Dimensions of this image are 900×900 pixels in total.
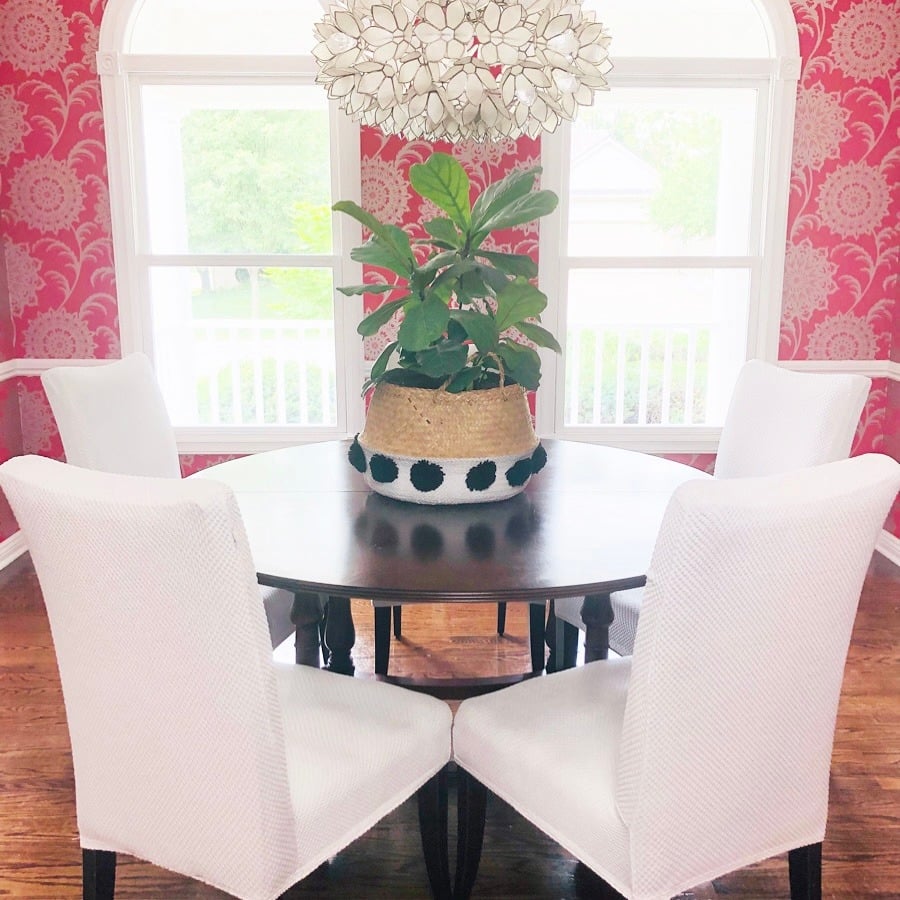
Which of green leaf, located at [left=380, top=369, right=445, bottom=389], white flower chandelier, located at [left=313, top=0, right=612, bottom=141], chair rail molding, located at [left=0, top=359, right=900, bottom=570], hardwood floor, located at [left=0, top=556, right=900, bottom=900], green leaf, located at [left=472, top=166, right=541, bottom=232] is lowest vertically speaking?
hardwood floor, located at [left=0, top=556, right=900, bottom=900]

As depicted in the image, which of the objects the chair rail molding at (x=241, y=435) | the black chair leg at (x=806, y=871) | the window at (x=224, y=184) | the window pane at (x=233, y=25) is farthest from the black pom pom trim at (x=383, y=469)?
the window pane at (x=233, y=25)

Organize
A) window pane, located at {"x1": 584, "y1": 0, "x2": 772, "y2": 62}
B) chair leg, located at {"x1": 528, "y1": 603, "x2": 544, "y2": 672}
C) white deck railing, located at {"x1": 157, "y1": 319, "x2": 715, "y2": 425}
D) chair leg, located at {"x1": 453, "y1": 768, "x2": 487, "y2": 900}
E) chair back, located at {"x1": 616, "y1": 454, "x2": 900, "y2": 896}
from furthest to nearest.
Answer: white deck railing, located at {"x1": 157, "y1": 319, "x2": 715, "y2": 425} < window pane, located at {"x1": 584, "y1": 0, "x2": 772, "y2": 62} < chair leg, located at {"x1": 528, "y1": 603, "x2": 544, "y2": 672} < chair leg, located at {"x1": 453, "y1": 768, "x2": 487, "y2": 900} < chair back, located at {"x1": 616, "y1": 454, "x2": 900, "y2": 896}

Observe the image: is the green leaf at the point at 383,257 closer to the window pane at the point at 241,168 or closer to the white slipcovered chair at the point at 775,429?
the white slipcovered chair at the point at 775,429

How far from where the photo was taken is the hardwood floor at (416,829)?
5.57 feet

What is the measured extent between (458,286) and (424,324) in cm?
13

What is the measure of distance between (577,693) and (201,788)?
646mm

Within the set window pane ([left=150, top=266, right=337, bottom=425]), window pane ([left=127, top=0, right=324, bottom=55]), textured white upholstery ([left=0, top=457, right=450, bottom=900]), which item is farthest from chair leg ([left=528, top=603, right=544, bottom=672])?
Answer: window pane ([left=127, top=0, right=324, bottom=55])

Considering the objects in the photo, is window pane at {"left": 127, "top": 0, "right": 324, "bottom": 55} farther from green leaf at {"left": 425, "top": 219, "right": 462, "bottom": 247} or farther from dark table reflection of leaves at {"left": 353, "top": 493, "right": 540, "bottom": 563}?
dark table reflection of leaves at {"left": 353, "top": 493, "right": 540, "bottom": 563}

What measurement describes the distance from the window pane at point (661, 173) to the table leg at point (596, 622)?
217 centimetres

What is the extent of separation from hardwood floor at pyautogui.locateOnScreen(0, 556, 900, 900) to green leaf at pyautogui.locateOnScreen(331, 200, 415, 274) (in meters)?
1.20

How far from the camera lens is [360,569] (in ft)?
4.80

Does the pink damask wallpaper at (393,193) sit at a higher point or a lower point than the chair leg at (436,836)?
higher

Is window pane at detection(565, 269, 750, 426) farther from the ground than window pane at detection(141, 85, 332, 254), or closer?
closer

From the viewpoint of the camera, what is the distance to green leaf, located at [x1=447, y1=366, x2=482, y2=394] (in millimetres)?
1738
